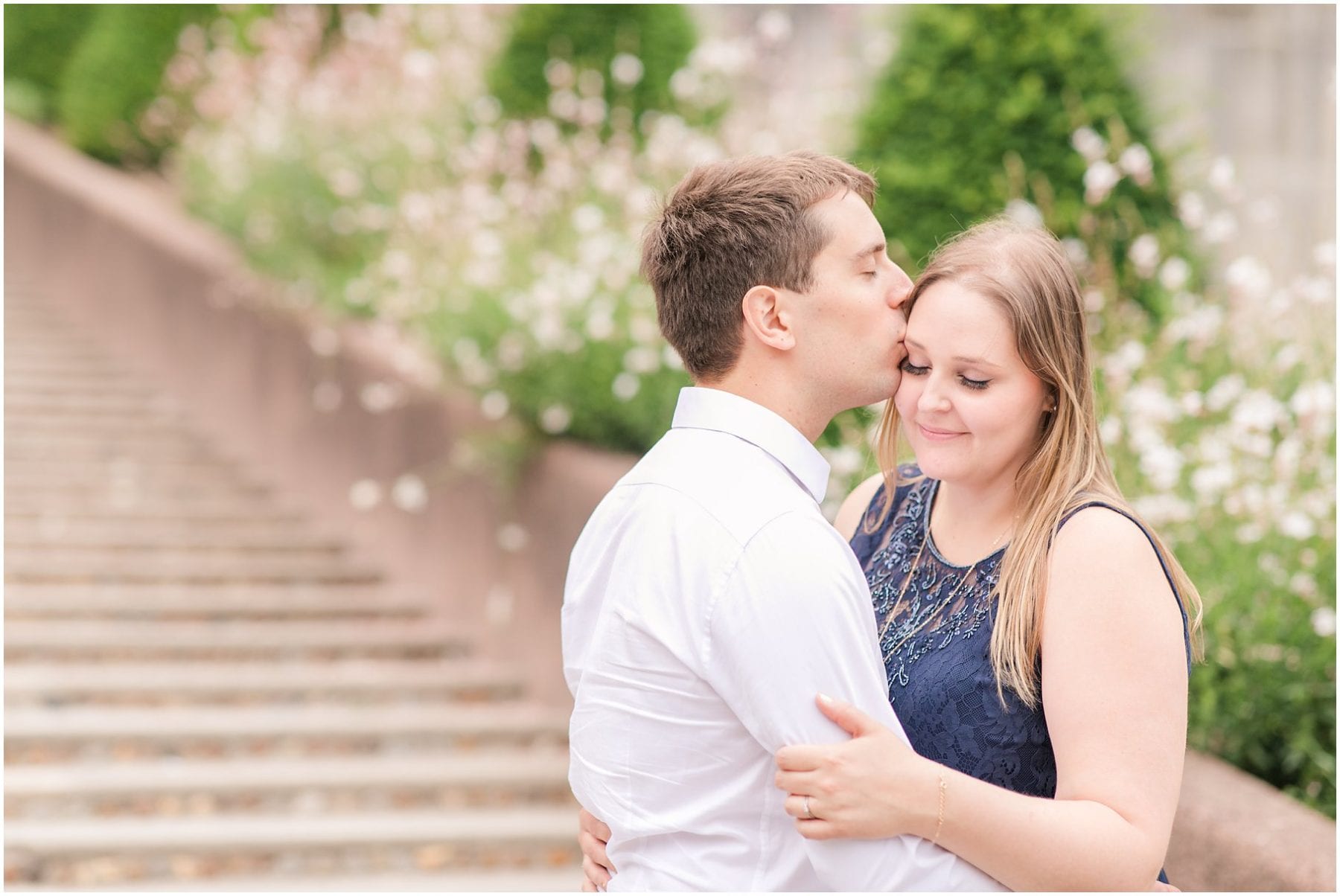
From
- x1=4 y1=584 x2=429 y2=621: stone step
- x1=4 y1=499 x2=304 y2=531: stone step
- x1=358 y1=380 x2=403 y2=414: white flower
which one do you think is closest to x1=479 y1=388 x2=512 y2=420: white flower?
x1=358 y1=380 x2=403 y2=414: white flower

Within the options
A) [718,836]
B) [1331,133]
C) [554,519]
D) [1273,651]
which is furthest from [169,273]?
[718,836]

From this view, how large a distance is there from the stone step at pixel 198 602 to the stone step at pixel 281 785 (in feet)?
4.58

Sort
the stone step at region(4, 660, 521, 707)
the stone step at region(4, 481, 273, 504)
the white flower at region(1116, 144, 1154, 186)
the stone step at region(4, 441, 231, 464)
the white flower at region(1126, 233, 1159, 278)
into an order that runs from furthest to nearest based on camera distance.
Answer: the stone step at region(4, 441, 231, 464) < the stone step at region(4, 481, 273, 504) < the stone step at region(4, 660, 521, 707) < the white flower at region(1126, 233, 1159, 278) < the white flower at region(1116, 144, 1154, 186)

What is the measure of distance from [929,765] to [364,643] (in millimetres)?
5074

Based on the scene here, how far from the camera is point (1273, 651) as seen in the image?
3.58 meters

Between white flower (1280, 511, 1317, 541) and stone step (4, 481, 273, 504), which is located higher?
Answer: white flower (1280, 511, 1317, 541)

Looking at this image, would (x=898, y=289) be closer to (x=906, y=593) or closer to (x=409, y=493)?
(x=906, y=593)

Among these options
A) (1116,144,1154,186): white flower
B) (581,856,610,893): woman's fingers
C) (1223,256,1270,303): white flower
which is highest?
(1116,144,1154,186): white flower

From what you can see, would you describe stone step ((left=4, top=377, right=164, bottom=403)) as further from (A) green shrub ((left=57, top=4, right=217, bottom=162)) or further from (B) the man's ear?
(B) the man's ear

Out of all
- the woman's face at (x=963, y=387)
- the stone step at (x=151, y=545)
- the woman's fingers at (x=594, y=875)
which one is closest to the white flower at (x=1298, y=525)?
the woman's face at (x=963, y=387)

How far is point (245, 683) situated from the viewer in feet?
19.7

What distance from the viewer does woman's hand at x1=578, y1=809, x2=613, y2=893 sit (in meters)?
2.22

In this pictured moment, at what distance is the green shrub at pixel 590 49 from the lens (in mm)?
8164

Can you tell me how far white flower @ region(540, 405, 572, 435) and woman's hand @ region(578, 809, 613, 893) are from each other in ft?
12.1
